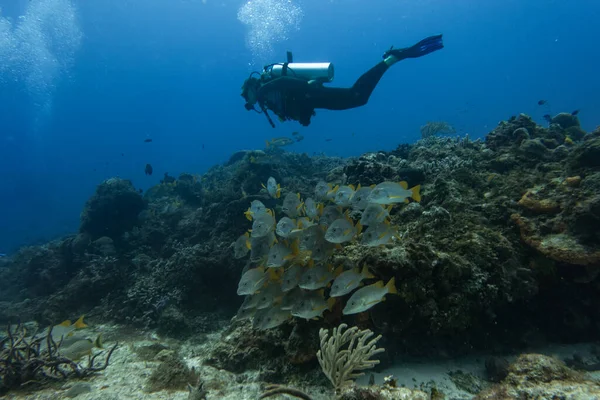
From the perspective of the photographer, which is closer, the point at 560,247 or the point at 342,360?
Answer: the point at 342,360

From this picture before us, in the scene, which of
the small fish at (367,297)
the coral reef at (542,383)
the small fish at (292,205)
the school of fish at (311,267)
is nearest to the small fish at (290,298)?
the school of fish at (311,267)

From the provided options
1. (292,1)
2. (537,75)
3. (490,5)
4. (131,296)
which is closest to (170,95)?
A: (292,1)

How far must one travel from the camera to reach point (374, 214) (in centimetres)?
392

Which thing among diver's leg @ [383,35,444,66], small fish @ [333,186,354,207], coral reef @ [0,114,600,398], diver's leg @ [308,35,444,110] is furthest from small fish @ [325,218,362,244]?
diver's leg @ [383,35,444,66]

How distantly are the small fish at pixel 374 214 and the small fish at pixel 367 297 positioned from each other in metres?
0.99

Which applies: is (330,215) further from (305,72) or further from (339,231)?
(305,72)

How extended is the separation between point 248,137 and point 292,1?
87.9m

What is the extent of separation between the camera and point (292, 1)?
104938mm

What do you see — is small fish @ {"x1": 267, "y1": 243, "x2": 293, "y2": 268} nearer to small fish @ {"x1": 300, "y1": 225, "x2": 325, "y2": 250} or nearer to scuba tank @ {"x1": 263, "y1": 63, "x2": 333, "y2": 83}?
small fish @ {"x1": 300, "y1": 225, "x2": 325, "y2": 250}

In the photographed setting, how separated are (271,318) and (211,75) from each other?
158 m

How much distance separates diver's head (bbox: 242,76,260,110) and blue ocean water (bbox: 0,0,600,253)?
63.3 metres

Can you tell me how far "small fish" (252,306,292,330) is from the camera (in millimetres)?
3598

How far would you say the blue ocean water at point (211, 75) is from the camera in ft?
291

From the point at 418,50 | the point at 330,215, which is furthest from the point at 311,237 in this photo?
the point at 418,50
